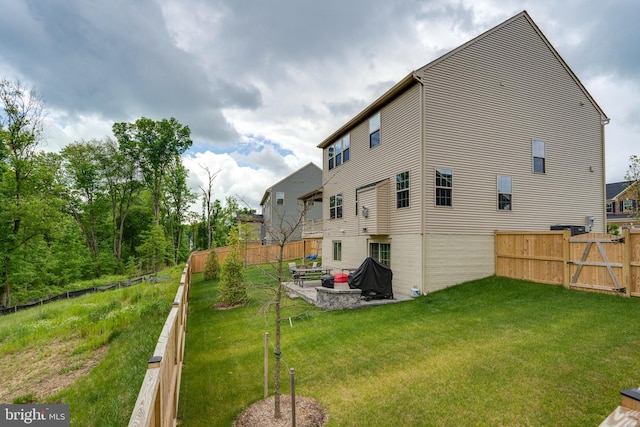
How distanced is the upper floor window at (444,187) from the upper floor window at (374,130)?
3.54 m

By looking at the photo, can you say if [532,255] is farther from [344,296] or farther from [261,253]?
[261,253]

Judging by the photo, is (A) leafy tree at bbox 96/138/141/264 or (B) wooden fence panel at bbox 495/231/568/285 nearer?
(B) wooden fence panel at bbox 495/231/568/285

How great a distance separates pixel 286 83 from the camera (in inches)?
578

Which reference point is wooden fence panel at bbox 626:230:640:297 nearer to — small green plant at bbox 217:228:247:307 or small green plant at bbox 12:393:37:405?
small green plant at bbox 217:228:247:307

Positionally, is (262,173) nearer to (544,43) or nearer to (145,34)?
(145,34)

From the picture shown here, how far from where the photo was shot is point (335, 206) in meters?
17.5

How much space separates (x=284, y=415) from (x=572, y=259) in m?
9.16

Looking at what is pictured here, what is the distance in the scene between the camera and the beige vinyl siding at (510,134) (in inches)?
439

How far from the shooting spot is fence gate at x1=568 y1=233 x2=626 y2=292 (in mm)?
8023

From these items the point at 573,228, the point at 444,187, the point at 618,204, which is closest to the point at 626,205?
the point at 618,204

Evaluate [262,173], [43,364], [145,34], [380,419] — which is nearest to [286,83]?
[145,34]

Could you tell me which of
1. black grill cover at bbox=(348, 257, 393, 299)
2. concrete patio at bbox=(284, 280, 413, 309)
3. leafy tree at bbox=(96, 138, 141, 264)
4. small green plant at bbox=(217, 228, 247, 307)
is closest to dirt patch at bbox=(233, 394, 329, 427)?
concrete patio at bbox=(284, 280, 413, 309)

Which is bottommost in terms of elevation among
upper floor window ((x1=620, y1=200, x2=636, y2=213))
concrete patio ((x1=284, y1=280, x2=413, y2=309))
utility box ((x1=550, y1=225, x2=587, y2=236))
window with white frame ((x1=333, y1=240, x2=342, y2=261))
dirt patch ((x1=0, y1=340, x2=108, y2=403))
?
dirt patch ((x1=0, y1=340, x2=108, y2=403))

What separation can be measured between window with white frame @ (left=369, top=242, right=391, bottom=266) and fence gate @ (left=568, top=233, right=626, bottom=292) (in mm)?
5745
